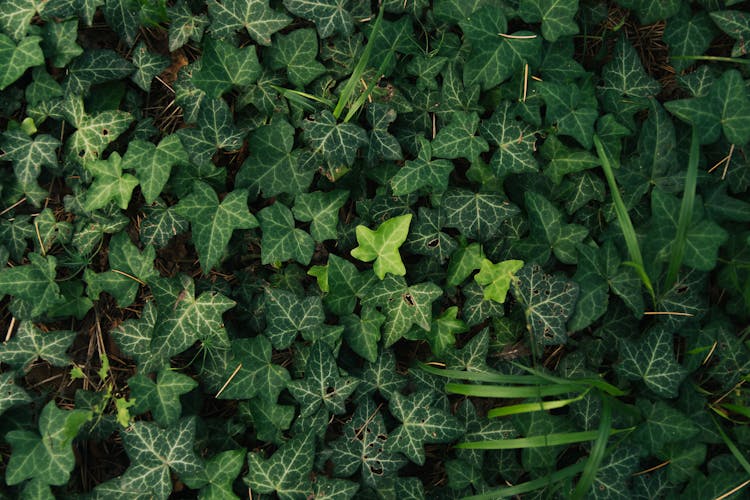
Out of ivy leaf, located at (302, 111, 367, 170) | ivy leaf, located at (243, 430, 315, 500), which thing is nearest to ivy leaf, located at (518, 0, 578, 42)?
ivy leaf, located at (302, 111, 367, 170)

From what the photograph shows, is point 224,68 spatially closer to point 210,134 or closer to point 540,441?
point 210,134

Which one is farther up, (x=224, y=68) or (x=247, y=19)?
(x=247, y=19)

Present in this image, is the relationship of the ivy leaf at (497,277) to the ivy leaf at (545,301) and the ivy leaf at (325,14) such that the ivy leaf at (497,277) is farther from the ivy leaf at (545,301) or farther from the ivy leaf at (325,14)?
the ivy leaf at (325,14)

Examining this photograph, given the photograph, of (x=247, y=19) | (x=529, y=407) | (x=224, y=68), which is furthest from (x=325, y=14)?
(x=529, y=407)

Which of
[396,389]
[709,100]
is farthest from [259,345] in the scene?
[709,100]

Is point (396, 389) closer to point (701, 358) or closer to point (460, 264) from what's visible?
point (460, 264)

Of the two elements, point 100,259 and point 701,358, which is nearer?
point 701,358

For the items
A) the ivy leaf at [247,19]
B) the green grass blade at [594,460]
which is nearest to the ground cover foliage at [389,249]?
the ivy leaf at [247,19]
